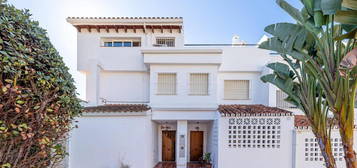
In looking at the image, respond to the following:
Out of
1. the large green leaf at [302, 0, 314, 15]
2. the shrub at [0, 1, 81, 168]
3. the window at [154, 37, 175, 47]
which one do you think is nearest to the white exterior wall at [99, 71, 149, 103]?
the window at [154, 37, 175, 47]

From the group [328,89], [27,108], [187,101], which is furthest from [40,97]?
[187,101]

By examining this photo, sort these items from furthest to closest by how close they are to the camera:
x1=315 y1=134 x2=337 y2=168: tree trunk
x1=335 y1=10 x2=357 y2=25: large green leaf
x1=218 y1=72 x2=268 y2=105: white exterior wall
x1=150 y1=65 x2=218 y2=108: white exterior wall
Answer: x1=218 y1=72 x2=268 y2=105: white exterior wall < x1=150 y1=65 x2=218 y2=108: white exterior wall < x1=315 y1=134 x2=337 y2=168: tree trunk < x1=335 y1=10 x2=357 y2=25: large green leaf

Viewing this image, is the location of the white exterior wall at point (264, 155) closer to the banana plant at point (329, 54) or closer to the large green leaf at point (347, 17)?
the banana plant at point (329, 54)

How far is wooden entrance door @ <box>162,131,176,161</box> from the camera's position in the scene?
39.3ft

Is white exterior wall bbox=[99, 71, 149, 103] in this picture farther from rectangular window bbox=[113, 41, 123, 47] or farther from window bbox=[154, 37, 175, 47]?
window bbox=[154, 37, 175, 47]

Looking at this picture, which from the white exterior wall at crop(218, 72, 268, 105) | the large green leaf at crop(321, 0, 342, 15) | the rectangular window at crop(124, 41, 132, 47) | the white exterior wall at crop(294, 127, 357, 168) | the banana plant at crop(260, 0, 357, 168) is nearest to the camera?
the banana plant at crop(260, 0, 357, 168)

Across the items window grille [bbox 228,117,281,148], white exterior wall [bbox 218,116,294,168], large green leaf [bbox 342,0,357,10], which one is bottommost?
white exterior wall [bbox 218,116,294,168]

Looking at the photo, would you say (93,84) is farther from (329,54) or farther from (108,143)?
(329,54)

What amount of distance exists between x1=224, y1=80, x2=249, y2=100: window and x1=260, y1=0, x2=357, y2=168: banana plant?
6.40 metres

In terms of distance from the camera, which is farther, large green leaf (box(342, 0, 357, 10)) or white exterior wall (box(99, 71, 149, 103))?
white exterior wall (box(99, 71, 149, 103))

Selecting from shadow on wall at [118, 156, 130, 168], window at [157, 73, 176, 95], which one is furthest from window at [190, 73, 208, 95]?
shadow on wall at [118, 156, 130, 168]

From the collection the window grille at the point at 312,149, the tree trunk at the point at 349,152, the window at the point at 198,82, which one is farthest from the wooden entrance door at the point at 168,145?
the tree trunk at the point at 349,152

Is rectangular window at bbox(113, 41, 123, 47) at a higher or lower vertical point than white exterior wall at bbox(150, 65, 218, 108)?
higher

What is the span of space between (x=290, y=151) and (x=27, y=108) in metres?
10.1
